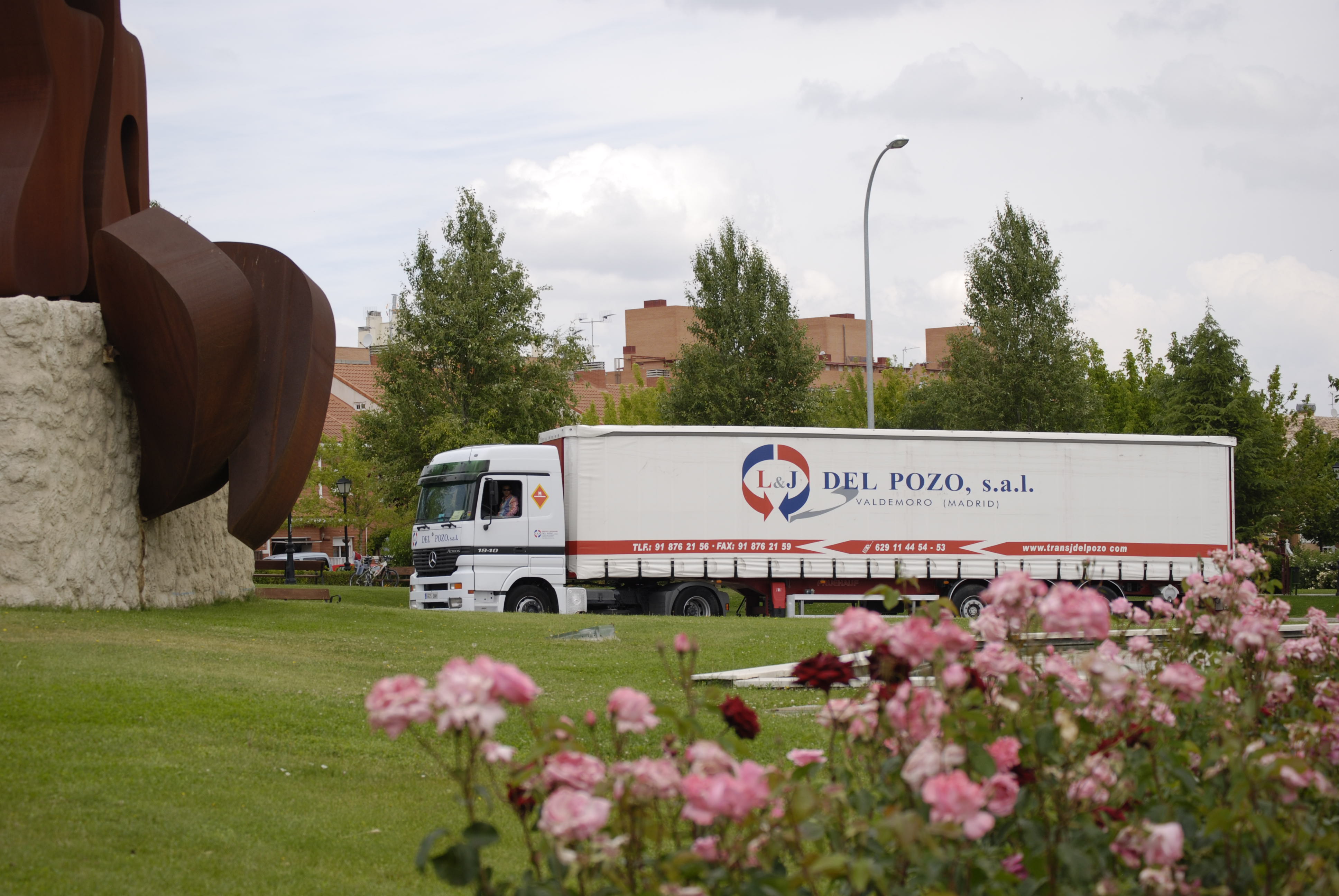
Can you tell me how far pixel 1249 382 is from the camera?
115 ft

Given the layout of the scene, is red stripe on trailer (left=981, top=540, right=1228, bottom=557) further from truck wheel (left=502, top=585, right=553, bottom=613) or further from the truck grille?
the truck grille

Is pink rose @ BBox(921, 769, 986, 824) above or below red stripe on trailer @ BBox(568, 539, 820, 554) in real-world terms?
above

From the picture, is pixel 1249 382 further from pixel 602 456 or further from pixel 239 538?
pixel 239 538

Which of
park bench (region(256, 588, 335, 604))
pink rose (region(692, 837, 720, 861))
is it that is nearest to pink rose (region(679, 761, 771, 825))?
pink rose (region(692, 837, 720, 861))

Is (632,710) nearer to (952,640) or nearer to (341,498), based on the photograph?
(952,640)

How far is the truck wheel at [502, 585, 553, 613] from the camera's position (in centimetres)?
2128

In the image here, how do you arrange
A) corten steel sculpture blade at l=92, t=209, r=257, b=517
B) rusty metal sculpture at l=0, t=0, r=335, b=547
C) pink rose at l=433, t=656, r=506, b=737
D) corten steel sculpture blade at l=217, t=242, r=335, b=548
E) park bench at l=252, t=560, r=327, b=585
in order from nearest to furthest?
pink rose at l=433, t=656, r=506, b=737 → corten steel sculpture blade at l=92, t=209, r=257, b=517 → rusty metal sculpture at l=0, t=0, r=335, b=547 → corten steel sculpture blade at l=217, t=242, r=335, b=548 → park bench at l=252, t=560, r=327, b=585

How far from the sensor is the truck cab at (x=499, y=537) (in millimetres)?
21094

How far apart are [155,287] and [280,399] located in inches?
78.3

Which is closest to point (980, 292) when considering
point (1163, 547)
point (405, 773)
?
point (1163, 547)

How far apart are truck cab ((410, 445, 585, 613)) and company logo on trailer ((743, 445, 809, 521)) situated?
3.69 metres

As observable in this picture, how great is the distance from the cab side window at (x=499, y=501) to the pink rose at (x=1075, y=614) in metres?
18.6

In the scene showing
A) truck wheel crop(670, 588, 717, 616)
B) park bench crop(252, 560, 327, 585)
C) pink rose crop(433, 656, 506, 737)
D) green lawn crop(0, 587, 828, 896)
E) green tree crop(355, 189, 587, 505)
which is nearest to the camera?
pink rose crop(433, 656, 506, 737)

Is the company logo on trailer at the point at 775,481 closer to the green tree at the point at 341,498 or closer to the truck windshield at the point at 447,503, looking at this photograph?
the truck windshield at the point at 447,503
